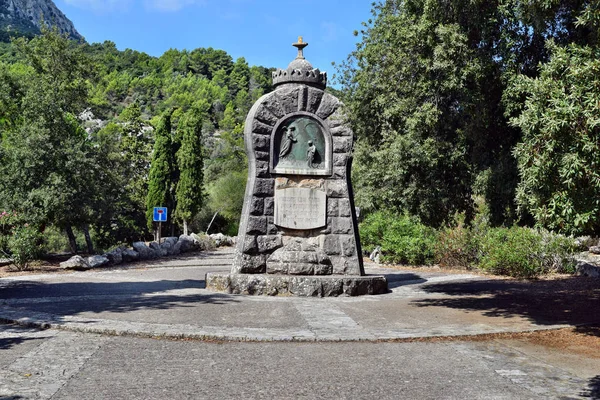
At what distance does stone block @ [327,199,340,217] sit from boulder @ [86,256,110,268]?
919 centimetres

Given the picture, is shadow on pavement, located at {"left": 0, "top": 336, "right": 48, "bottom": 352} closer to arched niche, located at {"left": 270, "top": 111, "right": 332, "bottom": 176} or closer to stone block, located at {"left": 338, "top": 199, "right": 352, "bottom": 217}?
arched niche, located at {"left": 270, "top": 111, "right": 332, "bottom": 176}

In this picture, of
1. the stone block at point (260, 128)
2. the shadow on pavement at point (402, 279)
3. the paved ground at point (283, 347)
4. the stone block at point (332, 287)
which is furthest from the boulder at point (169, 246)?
the stone block at point (332, 287)

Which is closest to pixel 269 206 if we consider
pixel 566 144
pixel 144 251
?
pixel 566 144

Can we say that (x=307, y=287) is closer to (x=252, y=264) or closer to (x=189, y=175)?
(x=252, y=264)

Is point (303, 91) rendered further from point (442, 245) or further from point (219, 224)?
point (219, 224)

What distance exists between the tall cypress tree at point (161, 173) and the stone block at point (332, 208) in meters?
20.9

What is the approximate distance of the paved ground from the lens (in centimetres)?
473

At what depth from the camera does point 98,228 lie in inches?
925

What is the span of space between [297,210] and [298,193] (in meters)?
0.33

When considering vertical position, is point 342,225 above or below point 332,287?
above

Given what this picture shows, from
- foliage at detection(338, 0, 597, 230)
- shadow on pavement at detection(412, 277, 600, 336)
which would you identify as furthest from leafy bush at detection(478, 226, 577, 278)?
foliage at detection(338, 0, 597, 230)

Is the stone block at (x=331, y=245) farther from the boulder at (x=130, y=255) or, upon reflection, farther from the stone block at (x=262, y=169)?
the boulder at (x=130, y=255)

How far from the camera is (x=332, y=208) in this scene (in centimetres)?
1109

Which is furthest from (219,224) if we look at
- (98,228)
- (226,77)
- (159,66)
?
(159,66)
